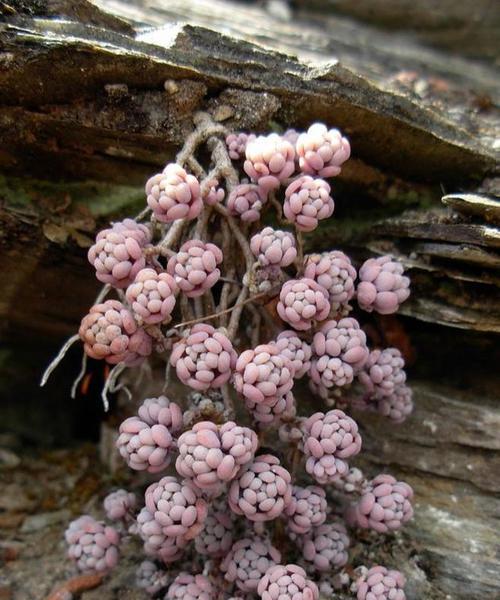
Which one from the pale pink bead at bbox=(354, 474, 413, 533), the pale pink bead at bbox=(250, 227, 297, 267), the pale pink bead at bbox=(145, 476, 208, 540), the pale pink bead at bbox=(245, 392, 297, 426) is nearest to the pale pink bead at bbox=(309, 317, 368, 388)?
the pale pink bead at bbox=(245, 392, 297, 426)

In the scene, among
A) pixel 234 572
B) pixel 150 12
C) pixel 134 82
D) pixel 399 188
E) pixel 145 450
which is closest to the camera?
pixel 145 450

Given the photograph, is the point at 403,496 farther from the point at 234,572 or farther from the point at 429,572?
the point at 234,572

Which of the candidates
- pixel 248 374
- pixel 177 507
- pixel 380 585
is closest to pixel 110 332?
pixel 248 374

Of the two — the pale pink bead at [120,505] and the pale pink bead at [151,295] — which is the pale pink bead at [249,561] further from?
the pale pink bead at [151,295]

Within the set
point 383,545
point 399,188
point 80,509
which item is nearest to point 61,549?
point 80,509

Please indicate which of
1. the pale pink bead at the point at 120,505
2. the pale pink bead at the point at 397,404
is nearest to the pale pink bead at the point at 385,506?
the pale pink bead at the point at 397,404

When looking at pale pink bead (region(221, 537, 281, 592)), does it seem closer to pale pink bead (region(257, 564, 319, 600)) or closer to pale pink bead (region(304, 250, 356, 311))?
pale pink bead (region(257, 564, 319, 600))

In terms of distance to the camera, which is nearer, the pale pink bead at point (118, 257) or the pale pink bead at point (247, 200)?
the pale pink bead at point (118, 257)
